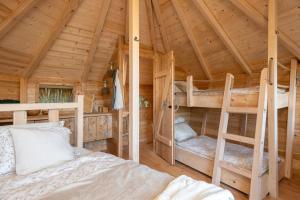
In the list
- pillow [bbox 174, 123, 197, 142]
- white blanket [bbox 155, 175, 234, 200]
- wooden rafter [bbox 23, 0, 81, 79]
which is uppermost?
wooden rafter [bbox 23, 0, 81, 79]

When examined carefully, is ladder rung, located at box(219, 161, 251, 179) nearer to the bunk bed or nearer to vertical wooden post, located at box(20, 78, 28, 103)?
the bunk bed

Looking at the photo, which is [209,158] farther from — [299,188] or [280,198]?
[299,188]

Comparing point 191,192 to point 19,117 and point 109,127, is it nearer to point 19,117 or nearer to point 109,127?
point 19,117

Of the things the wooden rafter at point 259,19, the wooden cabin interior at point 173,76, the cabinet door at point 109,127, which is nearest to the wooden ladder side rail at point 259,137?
the wooden cabin interior at point 173,76

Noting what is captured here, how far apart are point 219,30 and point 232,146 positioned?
1.87 metres

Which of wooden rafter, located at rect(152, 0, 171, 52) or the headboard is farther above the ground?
wooden rafter, located at rect(152, 0, 171, 52)

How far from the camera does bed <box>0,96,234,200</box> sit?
106cm

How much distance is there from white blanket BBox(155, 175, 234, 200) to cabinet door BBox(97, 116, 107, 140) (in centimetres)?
267

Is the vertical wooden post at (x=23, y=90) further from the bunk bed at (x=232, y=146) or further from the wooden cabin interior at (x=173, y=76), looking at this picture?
the bunk bed at (x=232, y=146)

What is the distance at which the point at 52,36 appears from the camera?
2.75 m

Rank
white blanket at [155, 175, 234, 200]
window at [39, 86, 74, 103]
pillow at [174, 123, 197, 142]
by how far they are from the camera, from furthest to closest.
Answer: window at [39, 86, 74, 103] < pillow at [174, 123, 197, 142] < white blanket at [155, 175, 234, 200]

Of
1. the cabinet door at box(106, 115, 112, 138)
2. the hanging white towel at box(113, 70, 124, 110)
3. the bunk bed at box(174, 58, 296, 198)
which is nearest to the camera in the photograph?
the bunk bed at box(174, 58, 296, 198)

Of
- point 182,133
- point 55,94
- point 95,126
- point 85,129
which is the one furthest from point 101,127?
point 182,133

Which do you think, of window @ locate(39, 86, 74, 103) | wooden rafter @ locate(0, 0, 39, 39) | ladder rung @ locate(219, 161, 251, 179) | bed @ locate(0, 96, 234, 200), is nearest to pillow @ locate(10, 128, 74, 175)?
bed @ locate(0, 96, 234, 200)
